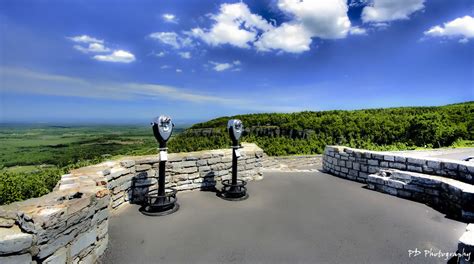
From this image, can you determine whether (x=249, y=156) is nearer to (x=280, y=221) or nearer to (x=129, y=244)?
(x=280, y=221)

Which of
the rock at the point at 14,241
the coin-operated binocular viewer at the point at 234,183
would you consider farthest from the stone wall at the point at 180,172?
the rock at the point at 14,241

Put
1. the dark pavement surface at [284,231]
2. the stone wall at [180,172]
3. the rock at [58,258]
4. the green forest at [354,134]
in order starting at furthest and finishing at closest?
the green forest at [354,134]
the stone wall at [180,172]
the dark pavement surface at [284,231]
the rock at [58,258]

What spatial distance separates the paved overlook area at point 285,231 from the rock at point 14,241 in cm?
106

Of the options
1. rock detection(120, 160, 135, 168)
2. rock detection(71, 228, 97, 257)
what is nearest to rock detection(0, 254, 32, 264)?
rock detection(71, 228, 97, 257)

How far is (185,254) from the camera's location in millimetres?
3045

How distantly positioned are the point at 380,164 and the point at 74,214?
6.35 meters

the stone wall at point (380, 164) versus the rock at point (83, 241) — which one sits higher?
the stone wall at point (380, 164)

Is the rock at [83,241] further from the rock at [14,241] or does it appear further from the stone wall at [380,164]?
the stone wall at [380,164]

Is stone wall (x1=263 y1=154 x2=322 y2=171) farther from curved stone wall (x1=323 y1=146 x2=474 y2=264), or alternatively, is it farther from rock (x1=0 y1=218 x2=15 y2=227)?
rock (x1=0 y1=218 x2=15 y2=227)

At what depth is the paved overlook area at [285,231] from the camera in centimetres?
303

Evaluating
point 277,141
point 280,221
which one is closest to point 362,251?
point 280,221

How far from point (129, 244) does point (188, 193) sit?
2.14 metres

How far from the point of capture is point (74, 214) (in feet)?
8.40

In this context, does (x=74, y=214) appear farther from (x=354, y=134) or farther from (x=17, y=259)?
(x=354, y=134)
